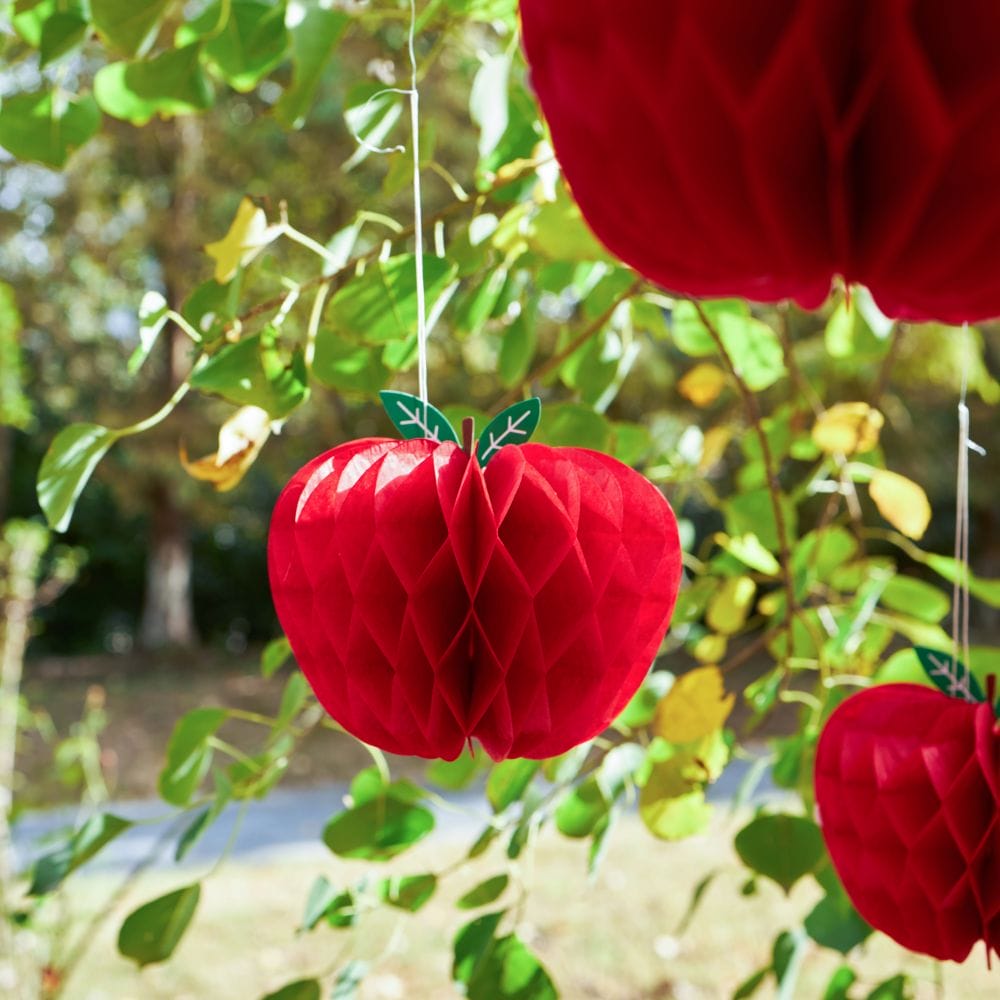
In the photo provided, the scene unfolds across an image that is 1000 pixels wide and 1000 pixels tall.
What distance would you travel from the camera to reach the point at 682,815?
31.1 inches

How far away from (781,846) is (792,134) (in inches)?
23.6

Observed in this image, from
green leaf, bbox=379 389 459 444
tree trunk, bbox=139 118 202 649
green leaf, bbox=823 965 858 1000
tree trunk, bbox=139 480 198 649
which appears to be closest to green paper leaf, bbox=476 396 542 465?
green leaf, bbox=379 389 459 444

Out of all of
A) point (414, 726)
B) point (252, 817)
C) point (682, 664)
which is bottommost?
point (682, 664)

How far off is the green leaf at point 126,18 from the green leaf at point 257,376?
0.17m

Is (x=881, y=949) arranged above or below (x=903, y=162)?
below

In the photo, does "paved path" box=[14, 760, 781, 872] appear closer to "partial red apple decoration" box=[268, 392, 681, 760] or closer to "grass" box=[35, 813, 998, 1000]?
"grass" box=[35, 813, 998, 1000]

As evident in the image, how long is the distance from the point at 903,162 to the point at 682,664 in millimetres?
8321

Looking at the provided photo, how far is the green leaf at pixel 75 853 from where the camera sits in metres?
0.78

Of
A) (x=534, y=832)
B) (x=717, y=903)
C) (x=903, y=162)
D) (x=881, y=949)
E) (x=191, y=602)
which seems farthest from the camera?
(x=191, y=602)

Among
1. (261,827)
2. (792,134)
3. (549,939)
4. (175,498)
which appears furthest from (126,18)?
(175,498)

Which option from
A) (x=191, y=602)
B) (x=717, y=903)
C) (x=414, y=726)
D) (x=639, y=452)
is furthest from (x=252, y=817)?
(x=191, y=602)

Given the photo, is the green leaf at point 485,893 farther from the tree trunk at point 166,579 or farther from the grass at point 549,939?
the tree trunk at point 166,579

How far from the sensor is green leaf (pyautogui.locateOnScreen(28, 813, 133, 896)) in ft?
2.55

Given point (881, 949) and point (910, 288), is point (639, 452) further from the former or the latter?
point (881, 949)
